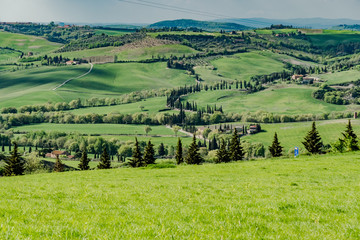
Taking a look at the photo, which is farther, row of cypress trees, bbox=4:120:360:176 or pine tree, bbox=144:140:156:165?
pine tree, bbox=144:140:156:165

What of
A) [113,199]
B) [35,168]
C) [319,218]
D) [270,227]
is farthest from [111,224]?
[35,168]

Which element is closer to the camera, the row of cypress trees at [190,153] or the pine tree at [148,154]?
the row of cypress trees at [190,153]

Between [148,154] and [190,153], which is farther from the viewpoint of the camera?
[190,153]

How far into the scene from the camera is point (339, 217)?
15039mm

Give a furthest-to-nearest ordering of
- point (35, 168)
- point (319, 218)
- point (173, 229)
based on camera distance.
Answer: point (35, 168)
point (319, 218)
point (173, 229)

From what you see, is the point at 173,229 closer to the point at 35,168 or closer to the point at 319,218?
the point at 319,218

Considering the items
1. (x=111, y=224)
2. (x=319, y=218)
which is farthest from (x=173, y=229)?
(x=319, y=218)

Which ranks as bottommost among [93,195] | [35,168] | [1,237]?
[35,168]

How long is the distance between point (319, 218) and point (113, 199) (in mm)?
11514

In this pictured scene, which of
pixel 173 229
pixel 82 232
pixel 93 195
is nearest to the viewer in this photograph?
pixel 82 232

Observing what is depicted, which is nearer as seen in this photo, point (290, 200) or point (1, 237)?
point (1, 237)

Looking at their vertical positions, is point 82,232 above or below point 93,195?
above

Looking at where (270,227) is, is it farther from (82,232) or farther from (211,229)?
(82,232)

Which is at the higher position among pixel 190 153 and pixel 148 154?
pixel 148 154
